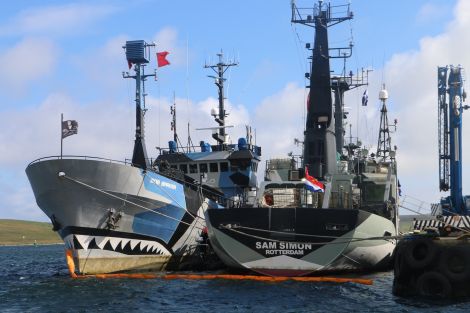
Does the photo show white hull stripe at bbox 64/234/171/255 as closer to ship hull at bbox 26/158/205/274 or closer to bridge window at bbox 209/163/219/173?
ship hull at bbox 26/158/205/274

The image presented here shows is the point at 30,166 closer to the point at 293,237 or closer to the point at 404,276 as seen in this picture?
the point at 293,237

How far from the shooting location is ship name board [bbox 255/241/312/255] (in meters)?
25.7

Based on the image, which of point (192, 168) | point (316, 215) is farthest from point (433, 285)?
point (192, 168)

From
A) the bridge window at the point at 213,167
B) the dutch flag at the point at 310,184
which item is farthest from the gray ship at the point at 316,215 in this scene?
the bridge window at the point at 213,167

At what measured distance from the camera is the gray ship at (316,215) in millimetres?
25812

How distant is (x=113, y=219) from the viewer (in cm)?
2800

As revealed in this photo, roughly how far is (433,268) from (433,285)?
57 centimetres

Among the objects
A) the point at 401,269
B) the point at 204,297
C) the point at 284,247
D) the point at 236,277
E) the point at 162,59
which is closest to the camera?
the point at 204,297

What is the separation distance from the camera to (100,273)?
28.0 m

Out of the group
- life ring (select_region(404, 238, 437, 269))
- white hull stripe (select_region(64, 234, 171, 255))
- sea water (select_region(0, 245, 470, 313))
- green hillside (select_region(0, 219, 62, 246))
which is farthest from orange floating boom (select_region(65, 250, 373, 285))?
green hillside (select_region(0, 219, 62, 246))

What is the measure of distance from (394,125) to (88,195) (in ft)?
92.3

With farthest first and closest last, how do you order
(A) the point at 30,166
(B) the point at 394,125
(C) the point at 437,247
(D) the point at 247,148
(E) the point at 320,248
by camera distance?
(B) the point at 394,125
(D) the point at 247,148
(A) the point at 30,166
(E) the point at 320,248
(C) the point at 437,247

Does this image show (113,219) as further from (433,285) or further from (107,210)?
(433,285)

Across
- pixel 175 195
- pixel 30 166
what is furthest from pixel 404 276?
pixel 30 166
